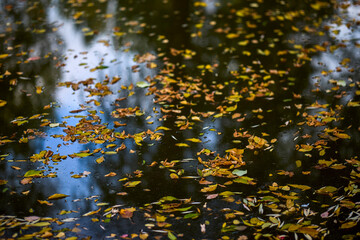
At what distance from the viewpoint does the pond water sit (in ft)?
9.56

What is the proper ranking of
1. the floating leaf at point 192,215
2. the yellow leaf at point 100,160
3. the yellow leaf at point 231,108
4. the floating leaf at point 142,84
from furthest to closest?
1. the floating leaf at point 142,84
2. the yellow leaf at point 231,108
3. the yellow leaf at point 100,160
4. the floating leaf at point 192,215

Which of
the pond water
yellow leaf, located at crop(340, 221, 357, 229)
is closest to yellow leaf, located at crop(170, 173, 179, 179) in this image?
the pond water

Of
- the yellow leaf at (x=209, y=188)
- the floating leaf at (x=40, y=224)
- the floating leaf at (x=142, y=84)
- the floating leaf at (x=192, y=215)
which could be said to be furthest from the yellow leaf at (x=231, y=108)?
the floating leaf at (x=40, y=224)

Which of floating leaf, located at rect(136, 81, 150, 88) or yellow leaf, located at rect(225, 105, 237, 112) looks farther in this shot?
floating leaf, located at rect(136, 81, 150, 88)

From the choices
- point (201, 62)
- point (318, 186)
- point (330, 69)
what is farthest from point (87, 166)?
point (330, 69)

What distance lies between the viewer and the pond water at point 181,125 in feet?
9.56

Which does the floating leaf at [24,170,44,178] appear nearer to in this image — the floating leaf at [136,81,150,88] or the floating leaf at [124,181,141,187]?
the floating leaf at [124,181,141,187]

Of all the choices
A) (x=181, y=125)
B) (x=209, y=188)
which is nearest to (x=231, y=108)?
(x=181, y=125)

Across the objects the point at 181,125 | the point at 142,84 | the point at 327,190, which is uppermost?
the point at 142,84

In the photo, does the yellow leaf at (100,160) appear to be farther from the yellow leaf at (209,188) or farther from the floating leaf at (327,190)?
the floating leaf at (327,190)

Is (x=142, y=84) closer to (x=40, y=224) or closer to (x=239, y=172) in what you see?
(x=239, y=172)

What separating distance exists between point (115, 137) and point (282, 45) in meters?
3.36

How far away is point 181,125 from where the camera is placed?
4098 millimetres

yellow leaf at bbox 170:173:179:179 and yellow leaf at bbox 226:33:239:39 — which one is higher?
yellow leaf at bbox 226:33:239:39
